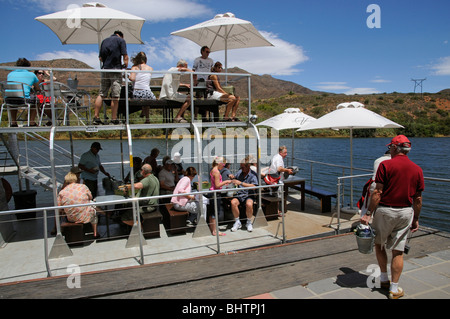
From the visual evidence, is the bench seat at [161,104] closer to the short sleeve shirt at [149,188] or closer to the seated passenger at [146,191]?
the seated passenger at [146,191]

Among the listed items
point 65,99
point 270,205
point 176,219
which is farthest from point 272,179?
point 65,99

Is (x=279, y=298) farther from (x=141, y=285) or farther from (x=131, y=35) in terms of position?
(x=131, y=35)

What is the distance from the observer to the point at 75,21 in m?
8.16

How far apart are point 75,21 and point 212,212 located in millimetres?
5911

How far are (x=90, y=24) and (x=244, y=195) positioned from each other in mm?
6056

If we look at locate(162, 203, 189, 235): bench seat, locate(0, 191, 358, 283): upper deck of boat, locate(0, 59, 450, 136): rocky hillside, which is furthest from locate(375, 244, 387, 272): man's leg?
locate(0, 59, 450, 136): rocky hillside

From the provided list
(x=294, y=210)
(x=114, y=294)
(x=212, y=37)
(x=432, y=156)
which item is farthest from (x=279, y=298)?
(x=432, y=156)

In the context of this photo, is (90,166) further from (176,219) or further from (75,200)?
(176,219)

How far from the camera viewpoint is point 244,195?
6.79m

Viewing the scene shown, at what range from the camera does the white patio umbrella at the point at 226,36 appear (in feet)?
28.0

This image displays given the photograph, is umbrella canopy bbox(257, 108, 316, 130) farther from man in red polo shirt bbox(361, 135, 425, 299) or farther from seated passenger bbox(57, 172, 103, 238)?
man in red polo shirt bbox(361, 135, 425, 299)

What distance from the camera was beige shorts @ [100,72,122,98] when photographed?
22.0 ft

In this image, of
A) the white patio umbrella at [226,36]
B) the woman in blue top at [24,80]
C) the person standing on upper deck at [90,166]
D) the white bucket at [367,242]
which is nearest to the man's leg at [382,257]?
the white bucket at [367,242]
